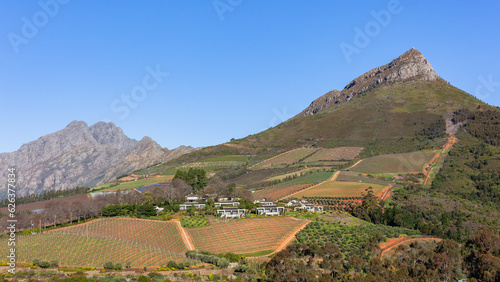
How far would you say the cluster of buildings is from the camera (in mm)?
85500

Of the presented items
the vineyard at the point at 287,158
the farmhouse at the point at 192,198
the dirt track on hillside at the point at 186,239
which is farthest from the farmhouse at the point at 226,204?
the vineyard at the point at 287,158

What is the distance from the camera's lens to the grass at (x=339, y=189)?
352ft

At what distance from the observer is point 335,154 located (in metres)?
171

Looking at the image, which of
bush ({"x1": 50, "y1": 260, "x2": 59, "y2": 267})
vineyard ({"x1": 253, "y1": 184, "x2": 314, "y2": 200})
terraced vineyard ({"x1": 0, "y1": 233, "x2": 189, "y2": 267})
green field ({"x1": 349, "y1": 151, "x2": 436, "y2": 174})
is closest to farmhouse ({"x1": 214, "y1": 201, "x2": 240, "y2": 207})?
vineyard ({"x1": 253, "y1": 184, "x2": 314, "y2": 200})

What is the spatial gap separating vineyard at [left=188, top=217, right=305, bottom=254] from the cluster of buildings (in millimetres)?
4836

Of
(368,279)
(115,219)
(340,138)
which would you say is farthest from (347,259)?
(340,138)

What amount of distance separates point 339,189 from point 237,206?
1271 inches

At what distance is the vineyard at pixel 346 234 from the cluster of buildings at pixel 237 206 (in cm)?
1130

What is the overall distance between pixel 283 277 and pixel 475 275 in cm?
2439

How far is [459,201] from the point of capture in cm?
10275

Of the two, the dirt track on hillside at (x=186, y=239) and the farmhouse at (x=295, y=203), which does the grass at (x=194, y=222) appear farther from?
the farmhouse at (x=295, y=203)

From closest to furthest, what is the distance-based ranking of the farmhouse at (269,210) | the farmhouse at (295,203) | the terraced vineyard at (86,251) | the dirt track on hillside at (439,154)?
the terraced vineyard at (86,251) < the farmhouse at (269,210) < the farmhouse at (295,203) < the dirt track on hillside at (439,154)

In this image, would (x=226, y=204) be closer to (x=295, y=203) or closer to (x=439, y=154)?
(x=295, y=203)

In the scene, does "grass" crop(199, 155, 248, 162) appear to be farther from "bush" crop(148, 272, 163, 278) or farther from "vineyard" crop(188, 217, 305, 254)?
"bush" crop(148, 272, 163, 278)
